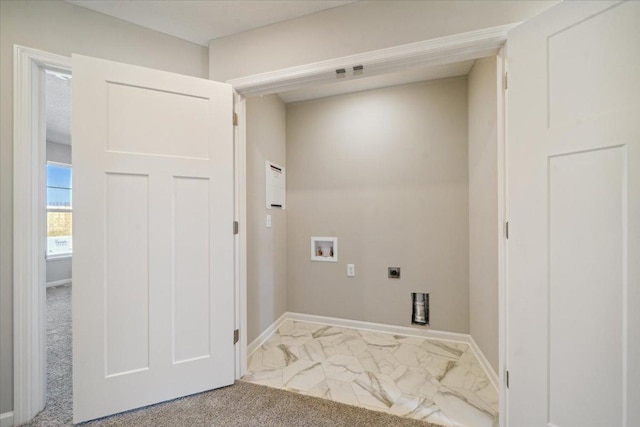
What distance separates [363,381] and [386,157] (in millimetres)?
1951

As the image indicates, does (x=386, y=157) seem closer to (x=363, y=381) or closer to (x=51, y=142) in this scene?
(x=363, y=381)

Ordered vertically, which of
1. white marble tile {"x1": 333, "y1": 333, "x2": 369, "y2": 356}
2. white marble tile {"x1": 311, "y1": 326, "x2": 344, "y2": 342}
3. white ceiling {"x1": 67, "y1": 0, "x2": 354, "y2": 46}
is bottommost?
white marble tile {"x1": 311, "y1": 326, "x2": 344, "y2": 342}

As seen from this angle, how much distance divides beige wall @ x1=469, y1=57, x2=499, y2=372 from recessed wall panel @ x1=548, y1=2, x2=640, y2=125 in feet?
1.75

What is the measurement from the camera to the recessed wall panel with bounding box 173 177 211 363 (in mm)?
1563

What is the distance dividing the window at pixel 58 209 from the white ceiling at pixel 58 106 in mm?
598

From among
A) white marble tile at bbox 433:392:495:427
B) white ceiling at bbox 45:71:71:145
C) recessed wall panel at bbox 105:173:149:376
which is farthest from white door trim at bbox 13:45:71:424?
white marble tile at bbox 433:392:495:427

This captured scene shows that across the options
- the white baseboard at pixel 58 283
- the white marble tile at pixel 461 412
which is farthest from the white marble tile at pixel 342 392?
the white baseboard at pixel 58 283

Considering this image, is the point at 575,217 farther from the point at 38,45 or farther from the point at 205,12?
the point at 38,45

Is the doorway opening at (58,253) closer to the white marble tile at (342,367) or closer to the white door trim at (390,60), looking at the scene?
the white door trim at (390,60)

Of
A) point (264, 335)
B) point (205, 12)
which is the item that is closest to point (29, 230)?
point (205, 12)

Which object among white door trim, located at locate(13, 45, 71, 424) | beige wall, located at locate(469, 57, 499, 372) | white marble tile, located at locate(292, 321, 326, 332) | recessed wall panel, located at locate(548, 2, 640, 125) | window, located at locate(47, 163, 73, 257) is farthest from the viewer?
window, located at locate(47, 163, 73, 257)

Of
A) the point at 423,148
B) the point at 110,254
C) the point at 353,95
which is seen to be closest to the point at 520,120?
the point at 423,148

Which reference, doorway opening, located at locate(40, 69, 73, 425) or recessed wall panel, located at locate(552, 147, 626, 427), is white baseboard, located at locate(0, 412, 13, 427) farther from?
recessed wall panel, located at locate(552, 147, 626, 427)

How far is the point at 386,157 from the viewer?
8.34 ft
